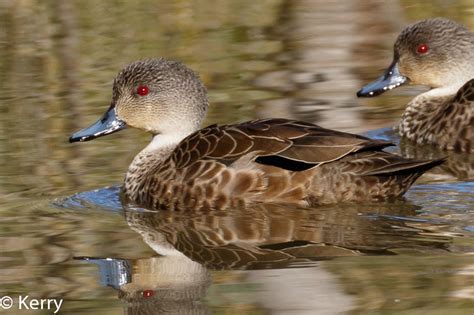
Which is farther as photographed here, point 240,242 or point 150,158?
point 150,158

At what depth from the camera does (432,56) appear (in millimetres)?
12859

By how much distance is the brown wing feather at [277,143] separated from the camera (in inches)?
367

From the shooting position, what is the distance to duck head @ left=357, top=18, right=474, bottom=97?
1281cm

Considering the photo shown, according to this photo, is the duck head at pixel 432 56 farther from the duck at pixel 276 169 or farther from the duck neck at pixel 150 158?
the duck at pixel 276 169

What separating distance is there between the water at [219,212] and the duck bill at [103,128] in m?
0.30

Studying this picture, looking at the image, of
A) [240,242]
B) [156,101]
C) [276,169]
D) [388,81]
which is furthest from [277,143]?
[388,81]

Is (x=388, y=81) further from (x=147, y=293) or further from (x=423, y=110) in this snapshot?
(x=147, y=293)

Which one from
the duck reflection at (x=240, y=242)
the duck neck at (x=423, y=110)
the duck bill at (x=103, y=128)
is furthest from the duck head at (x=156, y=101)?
the duck neck at (x=423, y=110)

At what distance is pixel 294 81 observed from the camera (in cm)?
1382

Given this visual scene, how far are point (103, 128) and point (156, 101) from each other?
0.43 metres

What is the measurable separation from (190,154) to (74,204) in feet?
2.72

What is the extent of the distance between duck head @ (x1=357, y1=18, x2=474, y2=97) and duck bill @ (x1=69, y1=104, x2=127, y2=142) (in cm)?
300

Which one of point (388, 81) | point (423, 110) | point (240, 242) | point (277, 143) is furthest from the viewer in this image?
point (388, 81)

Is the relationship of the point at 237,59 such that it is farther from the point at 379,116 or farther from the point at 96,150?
the point at 96,150
